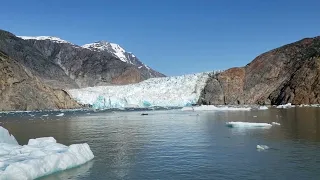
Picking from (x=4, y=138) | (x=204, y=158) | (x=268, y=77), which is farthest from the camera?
(x=268, y=77)

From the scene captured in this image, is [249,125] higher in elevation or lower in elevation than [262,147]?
higher

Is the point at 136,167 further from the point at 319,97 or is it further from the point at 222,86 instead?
the point at 222,86

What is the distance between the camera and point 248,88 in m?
104

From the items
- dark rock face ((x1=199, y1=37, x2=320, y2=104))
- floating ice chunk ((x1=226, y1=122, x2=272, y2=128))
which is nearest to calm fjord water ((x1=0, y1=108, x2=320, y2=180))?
floating ice chunk ((x1=226, y1=122, x2=272, y2=128))

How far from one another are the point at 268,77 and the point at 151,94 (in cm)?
3165

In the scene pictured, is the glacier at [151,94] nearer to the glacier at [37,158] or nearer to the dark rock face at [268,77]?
the dark rock face at [268,77]

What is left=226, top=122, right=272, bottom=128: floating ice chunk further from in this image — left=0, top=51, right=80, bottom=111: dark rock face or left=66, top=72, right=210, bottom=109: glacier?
left=66, top=72, right=210, bottom=109: glacier

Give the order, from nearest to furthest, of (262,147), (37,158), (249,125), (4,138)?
1. (37,158)
2. (262,147)
3. (4,138)
4. (249,125)

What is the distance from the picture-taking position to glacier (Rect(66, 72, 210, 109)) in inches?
4035

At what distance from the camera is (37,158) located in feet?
49.4

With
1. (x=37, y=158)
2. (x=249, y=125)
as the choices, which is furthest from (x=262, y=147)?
(x=249, y=125)

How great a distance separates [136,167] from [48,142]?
18.5 feet

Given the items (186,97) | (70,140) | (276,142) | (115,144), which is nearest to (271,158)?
(276,142)

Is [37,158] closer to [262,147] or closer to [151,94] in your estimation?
[262,147]
